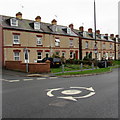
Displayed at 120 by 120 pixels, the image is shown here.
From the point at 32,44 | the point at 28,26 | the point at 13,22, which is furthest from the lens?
the point at 28,26

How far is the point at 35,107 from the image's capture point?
530cm

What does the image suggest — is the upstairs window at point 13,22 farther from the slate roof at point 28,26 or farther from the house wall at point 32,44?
the house wall at point 32,44

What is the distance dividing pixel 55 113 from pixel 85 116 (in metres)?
0.93

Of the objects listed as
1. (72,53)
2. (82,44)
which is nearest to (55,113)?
(72,53)

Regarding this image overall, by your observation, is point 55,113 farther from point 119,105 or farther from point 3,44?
point 3,44

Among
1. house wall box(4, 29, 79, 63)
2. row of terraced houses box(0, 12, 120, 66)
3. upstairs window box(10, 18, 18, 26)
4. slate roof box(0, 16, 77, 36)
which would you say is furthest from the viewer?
upstairs window box(10, 18, 18, 26)

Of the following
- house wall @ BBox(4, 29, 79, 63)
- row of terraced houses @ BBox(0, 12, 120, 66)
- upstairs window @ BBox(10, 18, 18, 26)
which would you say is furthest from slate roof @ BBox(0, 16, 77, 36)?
house wall @ BBox(4, 29, 79, 63)

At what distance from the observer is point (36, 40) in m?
27.6

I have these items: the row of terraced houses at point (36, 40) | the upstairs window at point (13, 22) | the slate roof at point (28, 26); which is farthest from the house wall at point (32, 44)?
the upstairs window at point (13, 22)

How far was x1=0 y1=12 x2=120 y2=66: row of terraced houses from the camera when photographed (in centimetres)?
2383

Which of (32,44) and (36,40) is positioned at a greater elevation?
(36,40)

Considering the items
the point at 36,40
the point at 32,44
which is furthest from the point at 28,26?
the point at 32,44

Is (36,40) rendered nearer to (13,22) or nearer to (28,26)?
(28,26)

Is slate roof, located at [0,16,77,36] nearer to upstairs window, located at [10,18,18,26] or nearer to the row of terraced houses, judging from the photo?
the row of terraced houses
